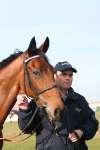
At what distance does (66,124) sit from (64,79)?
67 cm

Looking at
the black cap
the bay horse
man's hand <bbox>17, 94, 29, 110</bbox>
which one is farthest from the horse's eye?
the black cap

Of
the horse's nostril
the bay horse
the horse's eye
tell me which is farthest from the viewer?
the horse's eye

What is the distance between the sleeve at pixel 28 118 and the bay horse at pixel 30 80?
0.23m

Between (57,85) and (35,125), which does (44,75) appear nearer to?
(57,85)

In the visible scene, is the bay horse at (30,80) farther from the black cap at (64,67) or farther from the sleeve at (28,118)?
the black cap at (64,67)

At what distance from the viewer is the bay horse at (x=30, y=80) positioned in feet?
23.0

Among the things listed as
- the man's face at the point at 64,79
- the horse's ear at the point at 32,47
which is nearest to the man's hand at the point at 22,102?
the man's face at the point at 64,79

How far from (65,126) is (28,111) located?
593 millimetres

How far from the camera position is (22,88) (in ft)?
24.3

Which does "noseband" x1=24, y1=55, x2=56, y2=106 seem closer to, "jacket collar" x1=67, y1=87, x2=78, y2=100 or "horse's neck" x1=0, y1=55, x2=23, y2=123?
"horse's neck" x1=0, y1=55, x2=23, y2=123

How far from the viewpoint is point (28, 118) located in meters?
7.58

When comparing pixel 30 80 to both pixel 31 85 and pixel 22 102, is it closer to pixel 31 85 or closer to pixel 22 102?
pixel 31 85

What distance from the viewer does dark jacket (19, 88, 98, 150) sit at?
24.5ft

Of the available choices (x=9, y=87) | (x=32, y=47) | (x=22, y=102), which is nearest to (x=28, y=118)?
(x=22, y=102)
